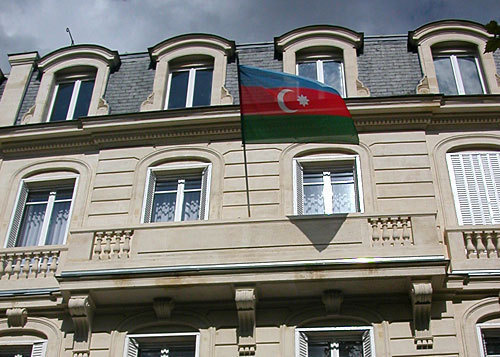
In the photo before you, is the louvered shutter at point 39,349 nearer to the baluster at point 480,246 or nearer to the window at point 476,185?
the baluster at point 480,246

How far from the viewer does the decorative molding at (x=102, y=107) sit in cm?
1822

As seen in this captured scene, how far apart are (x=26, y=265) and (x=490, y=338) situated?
973 centimetres

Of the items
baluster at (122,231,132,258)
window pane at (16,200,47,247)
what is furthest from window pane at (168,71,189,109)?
baluster at (122,231,132,258)

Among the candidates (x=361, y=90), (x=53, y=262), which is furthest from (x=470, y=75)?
(x=53, y=262)

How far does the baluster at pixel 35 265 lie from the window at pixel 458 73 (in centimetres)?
1077

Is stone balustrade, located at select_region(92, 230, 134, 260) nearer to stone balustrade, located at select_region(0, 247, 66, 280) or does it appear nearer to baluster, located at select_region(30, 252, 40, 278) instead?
stone balustrade, located at select_region(0, 247, 66, 280)

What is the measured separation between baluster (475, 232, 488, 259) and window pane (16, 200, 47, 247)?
9.94 m

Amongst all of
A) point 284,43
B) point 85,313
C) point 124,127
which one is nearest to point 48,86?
point 124,127

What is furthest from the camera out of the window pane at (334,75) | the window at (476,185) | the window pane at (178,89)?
the window pane at (178,89)

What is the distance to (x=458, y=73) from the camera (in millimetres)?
18375

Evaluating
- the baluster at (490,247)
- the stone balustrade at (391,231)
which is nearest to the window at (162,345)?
the stone balustrade at (391,231)

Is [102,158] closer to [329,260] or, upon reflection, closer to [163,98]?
[163,98]

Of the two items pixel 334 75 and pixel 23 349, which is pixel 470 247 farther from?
pixel 23 349

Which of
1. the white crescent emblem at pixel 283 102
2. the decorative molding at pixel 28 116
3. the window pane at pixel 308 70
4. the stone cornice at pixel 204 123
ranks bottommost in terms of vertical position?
the white crescent emblem at pixel 283 102
